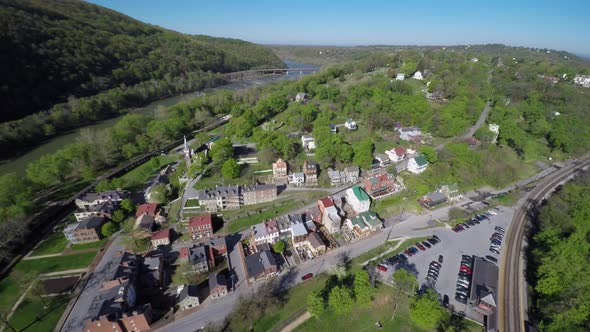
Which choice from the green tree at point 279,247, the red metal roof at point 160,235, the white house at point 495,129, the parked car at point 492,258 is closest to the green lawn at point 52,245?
the red metal roof at point 160,235

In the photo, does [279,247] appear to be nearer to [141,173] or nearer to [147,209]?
[147,209]

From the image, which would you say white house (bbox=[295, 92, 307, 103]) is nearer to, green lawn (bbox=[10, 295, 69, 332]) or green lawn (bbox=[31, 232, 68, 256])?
green lawn (bbox=[31, 232, 68, 256])

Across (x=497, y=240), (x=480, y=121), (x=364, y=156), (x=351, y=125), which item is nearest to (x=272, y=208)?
(x=364, y=156)

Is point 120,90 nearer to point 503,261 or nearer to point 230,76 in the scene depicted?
point 230,76

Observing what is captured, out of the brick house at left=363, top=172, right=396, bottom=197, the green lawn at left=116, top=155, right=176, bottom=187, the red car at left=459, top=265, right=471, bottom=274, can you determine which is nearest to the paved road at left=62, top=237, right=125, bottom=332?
the green lawn at left=116, top=155, right=176, bottom=187

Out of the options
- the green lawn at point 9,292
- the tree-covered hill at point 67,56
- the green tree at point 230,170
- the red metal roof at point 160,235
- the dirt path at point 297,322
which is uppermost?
the tree-covered hill at point 67,56

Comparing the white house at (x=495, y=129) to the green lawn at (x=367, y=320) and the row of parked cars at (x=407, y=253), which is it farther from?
the green lawn at (x=367, y=320)
